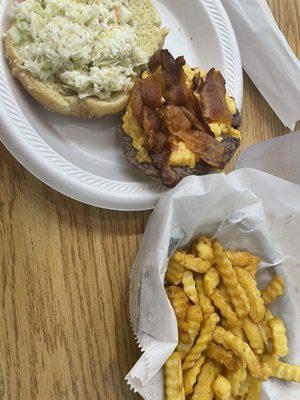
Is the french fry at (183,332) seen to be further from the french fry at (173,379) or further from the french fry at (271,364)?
the french fry at (271,364)

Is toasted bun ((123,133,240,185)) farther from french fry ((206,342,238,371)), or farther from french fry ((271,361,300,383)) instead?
french fry ((271,361,300,383))

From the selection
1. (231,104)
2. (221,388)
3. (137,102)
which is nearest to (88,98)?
(137,102)

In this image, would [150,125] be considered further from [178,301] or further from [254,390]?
[254,390]

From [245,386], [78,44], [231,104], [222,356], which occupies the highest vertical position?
[78,44]

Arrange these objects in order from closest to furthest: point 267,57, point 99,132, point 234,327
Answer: point 234,327 → point 99,132 → point 267,57

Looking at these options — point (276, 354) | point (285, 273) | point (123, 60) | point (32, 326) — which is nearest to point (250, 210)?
point (285, 273)

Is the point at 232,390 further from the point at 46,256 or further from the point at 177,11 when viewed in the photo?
the point at 177,11

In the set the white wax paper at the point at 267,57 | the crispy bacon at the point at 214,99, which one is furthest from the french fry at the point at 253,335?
the white wax paper at the point at 267,57

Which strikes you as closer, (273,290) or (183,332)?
(183,332)
